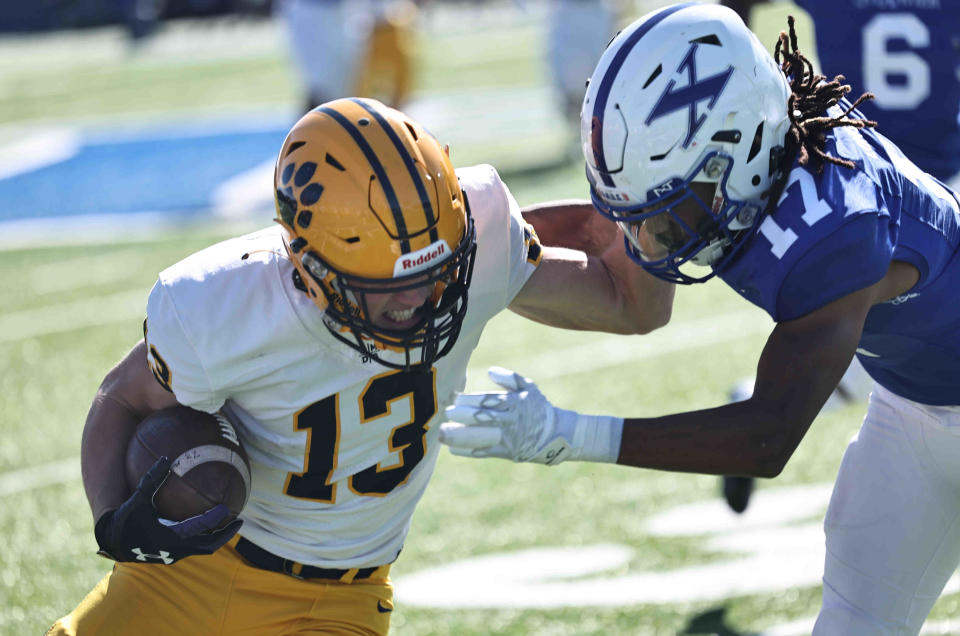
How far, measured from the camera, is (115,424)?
262 cm

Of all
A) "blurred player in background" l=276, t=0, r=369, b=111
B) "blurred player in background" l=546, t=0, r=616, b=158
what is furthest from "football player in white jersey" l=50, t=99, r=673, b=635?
"blurred player in background" l=546, t=0, r=616, b=158

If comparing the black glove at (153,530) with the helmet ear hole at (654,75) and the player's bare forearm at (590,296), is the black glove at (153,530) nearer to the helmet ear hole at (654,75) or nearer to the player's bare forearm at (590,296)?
the player's bare forearm at (590,296)

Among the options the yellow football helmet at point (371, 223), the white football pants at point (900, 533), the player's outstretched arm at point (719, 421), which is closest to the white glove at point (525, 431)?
the player's outstretched arm at point (719, 421)

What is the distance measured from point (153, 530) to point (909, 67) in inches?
111

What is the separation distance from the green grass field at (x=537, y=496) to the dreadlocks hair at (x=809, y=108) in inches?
66.7

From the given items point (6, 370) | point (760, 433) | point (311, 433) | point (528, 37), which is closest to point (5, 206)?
→ point (6, 370)

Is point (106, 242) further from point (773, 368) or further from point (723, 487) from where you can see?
point (773, 368)

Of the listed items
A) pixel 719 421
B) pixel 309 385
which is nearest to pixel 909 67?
pixel 719 421

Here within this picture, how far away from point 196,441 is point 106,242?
6.97 meters

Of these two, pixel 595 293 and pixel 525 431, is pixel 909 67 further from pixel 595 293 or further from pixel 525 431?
pixel 525 431

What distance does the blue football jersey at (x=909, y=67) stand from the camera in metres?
3.81

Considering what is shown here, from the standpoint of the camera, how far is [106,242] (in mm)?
9047

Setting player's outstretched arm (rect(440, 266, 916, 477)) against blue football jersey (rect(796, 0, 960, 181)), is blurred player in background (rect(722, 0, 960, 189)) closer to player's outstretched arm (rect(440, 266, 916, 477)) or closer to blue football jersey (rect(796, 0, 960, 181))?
blue football jersey (rect(796, 0, 960, 181))

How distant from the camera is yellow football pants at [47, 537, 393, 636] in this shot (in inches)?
104
